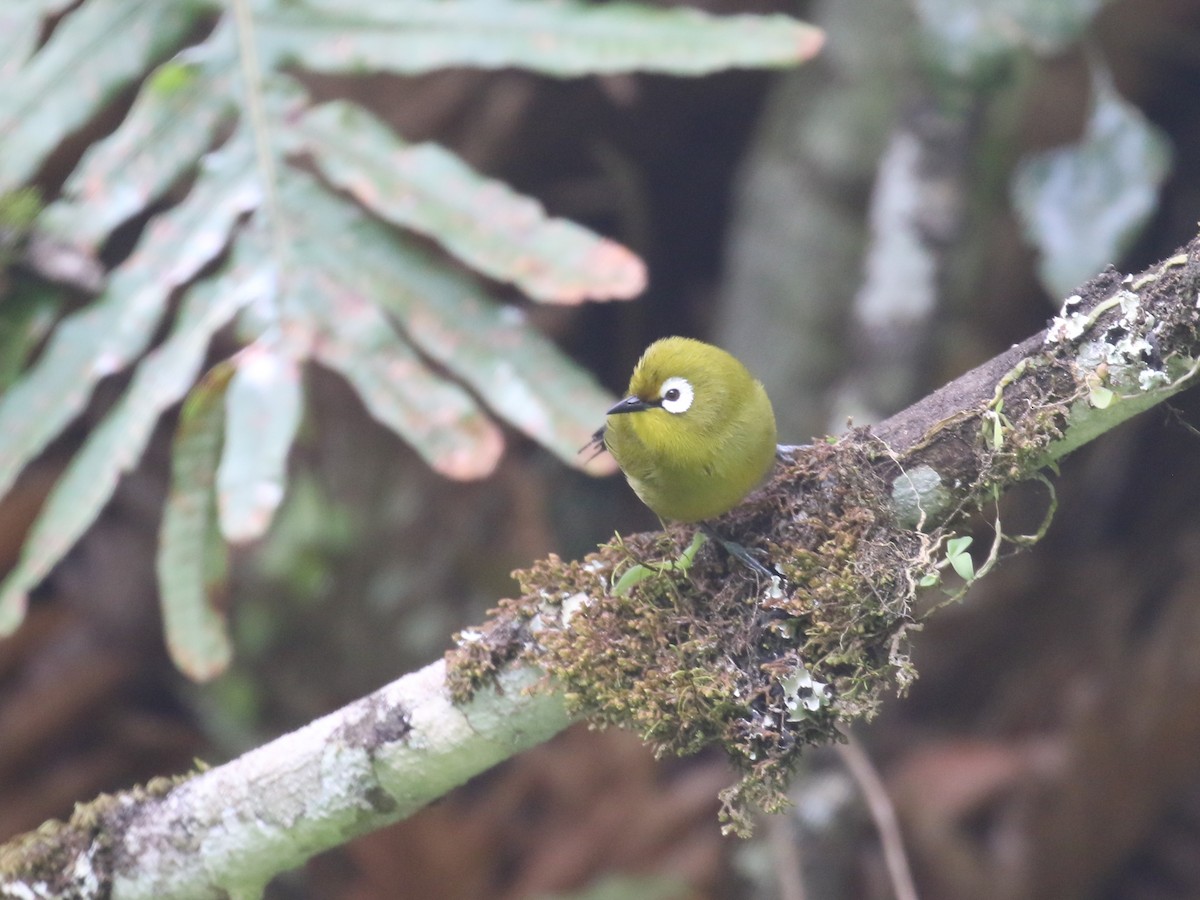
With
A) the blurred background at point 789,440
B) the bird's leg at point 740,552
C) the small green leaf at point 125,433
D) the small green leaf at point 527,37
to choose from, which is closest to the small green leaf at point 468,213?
the small green leaf at point 527,37

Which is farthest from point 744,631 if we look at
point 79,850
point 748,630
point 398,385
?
point 79,850

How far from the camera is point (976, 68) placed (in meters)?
2.80

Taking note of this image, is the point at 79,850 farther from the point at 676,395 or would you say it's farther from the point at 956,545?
the point at 956,545

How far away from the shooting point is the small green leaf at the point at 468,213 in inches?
92.2

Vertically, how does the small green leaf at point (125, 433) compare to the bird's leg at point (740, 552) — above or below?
above

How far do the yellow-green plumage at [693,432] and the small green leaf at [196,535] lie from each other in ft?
3.26

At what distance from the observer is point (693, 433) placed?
1.77 m

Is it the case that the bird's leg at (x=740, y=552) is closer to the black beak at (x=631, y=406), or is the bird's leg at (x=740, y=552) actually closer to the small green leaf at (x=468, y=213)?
the black beak at (x=631, y=406)

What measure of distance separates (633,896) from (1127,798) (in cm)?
160

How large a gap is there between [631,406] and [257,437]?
89 cm

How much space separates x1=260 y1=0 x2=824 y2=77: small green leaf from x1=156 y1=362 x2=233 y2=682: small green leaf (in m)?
0.91

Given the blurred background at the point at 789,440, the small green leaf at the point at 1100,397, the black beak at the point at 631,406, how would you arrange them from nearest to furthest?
the small green leaf at the point at 1100,397 < the black beak at the point at 631,406 < the blurred background at the point at 789,440

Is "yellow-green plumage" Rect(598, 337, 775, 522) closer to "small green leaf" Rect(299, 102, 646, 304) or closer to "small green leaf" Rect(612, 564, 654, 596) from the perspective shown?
"small green leaf" Rect(612, 564, 654, 596)

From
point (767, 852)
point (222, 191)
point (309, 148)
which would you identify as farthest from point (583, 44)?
point (767, 852)
